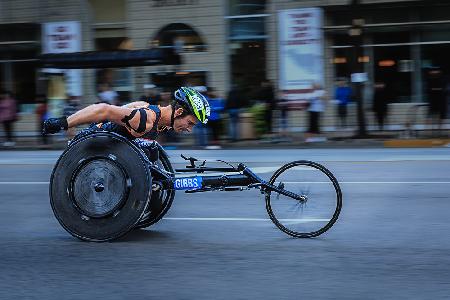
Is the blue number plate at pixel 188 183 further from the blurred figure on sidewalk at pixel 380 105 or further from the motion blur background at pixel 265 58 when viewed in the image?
the blurred figure on sidewalk at pixel 380 105

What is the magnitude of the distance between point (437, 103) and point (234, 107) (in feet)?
17.8

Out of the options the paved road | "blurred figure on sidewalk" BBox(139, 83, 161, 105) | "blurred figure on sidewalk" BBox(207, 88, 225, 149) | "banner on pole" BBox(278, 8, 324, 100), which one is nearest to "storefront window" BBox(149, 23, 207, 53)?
"banner on pole" BBox(278, 8, 324, 100)

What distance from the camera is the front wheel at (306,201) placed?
279 inches

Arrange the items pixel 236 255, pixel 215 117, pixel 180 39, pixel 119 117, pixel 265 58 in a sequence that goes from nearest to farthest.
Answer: pixel 236 255 → pixel 119 117 → pixel 215 117 → pixel 265 58 → pixel 180 39

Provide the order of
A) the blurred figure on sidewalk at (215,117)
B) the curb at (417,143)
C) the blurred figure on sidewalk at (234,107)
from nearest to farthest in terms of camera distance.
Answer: the curb at (417,143)
the blurred figure on sidewalk at (215,117)
the blurred figure on sidewalk at (234,107)

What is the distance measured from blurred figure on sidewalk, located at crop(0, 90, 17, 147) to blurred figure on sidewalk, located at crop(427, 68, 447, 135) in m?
11.6

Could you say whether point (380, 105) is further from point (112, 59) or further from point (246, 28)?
point (112, 59)

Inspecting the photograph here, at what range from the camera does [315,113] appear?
20828mm

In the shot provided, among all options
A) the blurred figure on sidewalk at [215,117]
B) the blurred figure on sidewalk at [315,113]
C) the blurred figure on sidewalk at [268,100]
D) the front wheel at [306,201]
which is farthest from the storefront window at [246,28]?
the front wheel at [306,201]

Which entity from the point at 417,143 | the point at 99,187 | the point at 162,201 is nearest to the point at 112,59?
the point at 417,143

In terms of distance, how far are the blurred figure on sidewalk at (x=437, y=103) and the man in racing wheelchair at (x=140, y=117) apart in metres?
14.7

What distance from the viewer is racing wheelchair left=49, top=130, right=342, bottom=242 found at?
268 inches

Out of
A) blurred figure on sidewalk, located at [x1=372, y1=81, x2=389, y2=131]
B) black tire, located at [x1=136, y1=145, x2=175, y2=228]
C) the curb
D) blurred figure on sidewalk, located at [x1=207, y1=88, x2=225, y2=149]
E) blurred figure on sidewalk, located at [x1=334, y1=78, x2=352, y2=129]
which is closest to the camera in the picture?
black tire, located at [x1=136, y1=145, x2=175, y2=228]

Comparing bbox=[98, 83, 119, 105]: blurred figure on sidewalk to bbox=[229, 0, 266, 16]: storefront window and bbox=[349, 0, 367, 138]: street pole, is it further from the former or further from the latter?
bbox=[349, 0, 367, 138]: street pole
